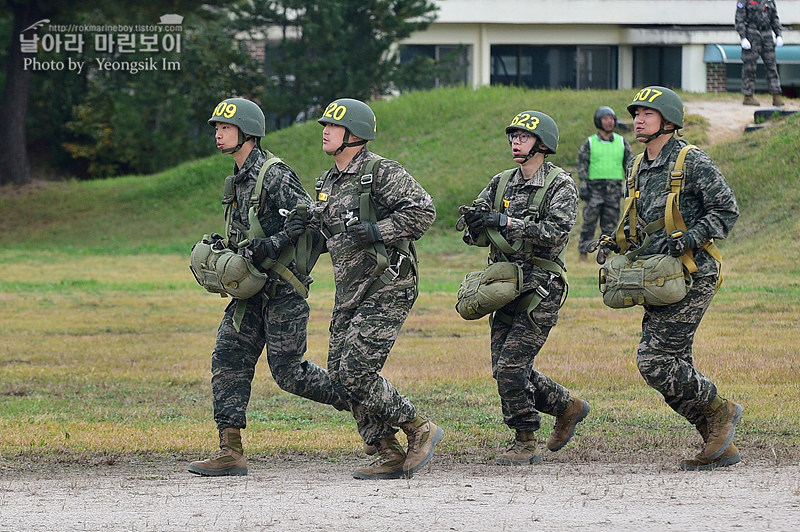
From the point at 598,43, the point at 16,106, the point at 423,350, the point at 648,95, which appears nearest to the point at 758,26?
the point at 423,350

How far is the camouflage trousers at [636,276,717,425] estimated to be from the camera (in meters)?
6.85

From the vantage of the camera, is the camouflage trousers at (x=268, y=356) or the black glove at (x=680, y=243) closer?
the black glove at (x=680, y=243)

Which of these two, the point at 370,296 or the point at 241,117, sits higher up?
the point at 241,117

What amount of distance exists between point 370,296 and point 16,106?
25.9 metres

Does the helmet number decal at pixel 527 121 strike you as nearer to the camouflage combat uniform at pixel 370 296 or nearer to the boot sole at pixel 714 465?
the camouflage combat uniform at pixel 370 296

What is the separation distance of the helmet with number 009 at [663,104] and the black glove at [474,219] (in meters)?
1.09

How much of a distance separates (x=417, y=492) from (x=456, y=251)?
14.4 meters

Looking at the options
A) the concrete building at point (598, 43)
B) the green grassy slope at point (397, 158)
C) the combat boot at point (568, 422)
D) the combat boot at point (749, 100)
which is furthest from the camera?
the concrete building at point (598, 43)

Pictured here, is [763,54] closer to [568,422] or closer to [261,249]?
[568,422]

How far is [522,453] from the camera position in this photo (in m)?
7.37

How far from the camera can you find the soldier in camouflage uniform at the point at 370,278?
6.76 metres

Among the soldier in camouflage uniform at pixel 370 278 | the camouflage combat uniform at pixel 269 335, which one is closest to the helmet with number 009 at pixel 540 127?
the soldier in camouflage uniform at pixel 370 278

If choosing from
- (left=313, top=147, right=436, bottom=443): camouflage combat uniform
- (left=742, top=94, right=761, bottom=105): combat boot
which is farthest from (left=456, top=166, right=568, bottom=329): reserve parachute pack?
(left=742, top=94, right=761, bottom=105): combat boot

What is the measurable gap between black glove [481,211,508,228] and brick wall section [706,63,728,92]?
34.0m
